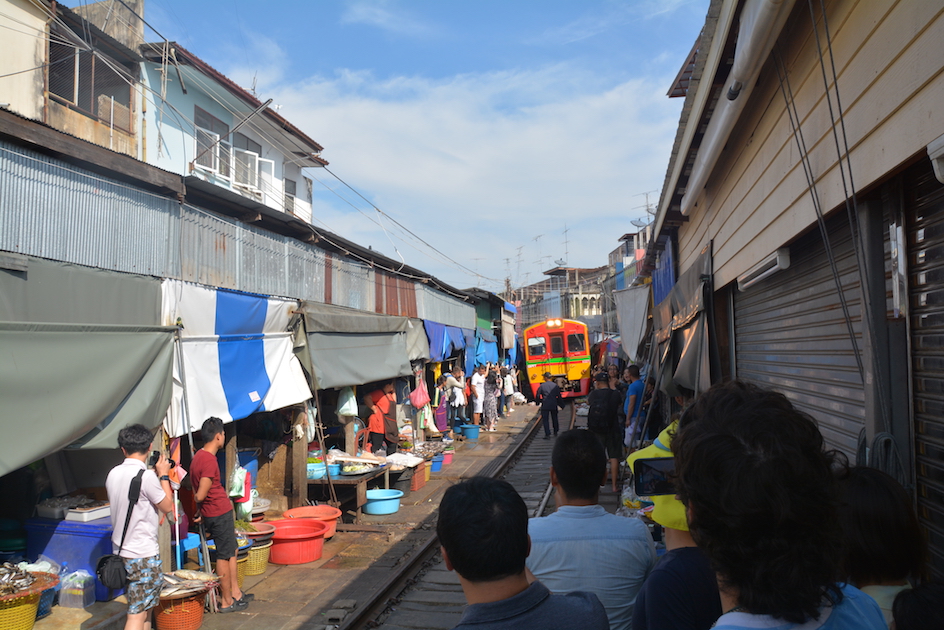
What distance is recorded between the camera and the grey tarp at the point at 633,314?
14156 millimetres

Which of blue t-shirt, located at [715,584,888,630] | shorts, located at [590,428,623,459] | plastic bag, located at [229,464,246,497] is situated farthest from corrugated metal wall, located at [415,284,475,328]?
blue t-shirt, located at [715,584,888,630]

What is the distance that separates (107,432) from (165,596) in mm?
1501

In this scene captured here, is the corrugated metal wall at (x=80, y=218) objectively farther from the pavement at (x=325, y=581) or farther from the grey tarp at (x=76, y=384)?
the pavement at (x=325, y=581)

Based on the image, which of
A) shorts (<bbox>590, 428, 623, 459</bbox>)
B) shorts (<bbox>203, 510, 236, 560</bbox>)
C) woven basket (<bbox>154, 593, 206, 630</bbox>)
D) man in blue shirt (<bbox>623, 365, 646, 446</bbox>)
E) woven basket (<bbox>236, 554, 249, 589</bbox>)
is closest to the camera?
woven basket (<bbox>154, 593, 206, 630</bbox>)

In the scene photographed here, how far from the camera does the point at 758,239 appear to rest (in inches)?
189

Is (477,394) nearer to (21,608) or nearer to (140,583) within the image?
(140,583)

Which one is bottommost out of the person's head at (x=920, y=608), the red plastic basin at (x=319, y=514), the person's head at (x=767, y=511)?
the red plastic basin at (x=319, y=514)

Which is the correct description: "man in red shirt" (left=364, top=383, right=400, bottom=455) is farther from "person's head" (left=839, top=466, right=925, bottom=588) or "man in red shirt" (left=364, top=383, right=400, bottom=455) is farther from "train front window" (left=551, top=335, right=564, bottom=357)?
"train front window" (left=551, top=335, right=564, bottom=357)

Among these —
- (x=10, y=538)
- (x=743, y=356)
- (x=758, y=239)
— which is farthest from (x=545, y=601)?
(x=10, y=538)

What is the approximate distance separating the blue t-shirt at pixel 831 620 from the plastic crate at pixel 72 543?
229 inches

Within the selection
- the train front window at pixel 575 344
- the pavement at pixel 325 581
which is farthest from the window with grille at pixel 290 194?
the pavement at pixel 325 581

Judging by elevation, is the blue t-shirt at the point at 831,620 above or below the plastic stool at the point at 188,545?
above

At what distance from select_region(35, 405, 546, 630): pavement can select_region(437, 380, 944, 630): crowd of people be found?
387 cm

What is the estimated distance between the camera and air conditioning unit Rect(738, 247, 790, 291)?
13.6 feet
